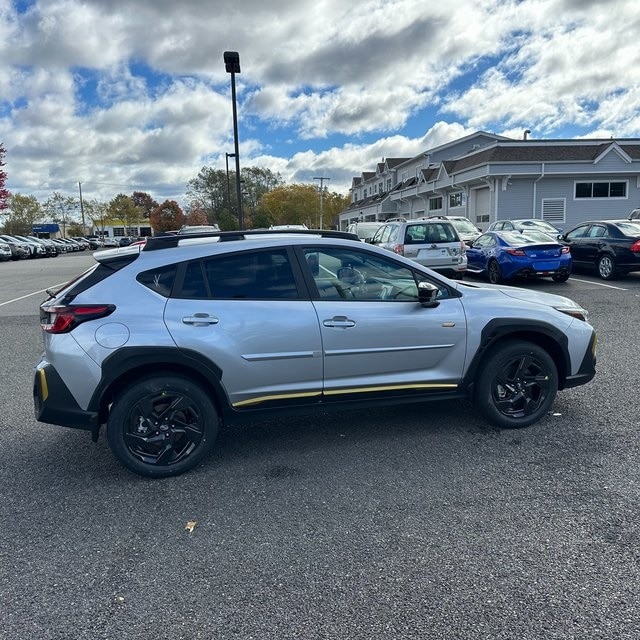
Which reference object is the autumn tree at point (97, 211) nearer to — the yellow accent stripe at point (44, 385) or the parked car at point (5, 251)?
the parked car at point (5, 251)

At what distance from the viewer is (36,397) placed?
358 centimetres

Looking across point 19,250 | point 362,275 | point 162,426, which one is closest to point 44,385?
point 162,426

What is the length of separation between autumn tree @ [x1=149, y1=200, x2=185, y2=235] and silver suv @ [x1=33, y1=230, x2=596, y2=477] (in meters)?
82.4

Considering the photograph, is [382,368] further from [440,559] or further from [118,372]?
[118,372]

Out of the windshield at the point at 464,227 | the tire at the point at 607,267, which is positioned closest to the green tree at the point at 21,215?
the windshield at the point at 464,227

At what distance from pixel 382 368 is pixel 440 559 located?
1532 mm

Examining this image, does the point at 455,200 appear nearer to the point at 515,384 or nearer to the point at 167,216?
the point at 515,384

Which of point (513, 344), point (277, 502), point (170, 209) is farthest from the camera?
point (170, 209)

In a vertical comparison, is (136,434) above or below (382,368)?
below

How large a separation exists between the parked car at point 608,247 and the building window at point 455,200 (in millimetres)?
21419

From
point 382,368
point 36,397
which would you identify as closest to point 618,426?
point 382,368

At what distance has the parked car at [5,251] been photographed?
34.7 meters

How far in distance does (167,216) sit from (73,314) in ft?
284

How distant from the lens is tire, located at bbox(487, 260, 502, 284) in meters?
12.3
